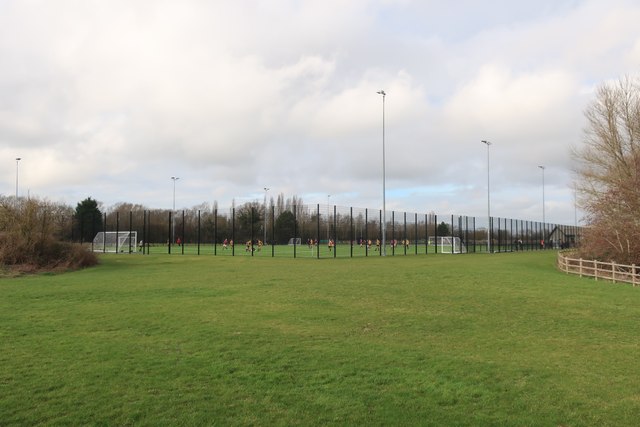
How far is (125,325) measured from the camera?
9.26 meters

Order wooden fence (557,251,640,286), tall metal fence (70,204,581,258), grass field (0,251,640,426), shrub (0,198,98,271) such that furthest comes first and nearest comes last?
1. tall metal fence (70,204,581,258)
2. shrub (0,198,98,271)
3. wooden fence (557,251,640,286)
4. grass field (0,251,640,426)

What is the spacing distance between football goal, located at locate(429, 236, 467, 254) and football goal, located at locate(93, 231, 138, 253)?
29.6m

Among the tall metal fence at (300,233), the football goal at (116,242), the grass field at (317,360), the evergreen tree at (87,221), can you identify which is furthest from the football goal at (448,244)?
the grass field at (317,360)

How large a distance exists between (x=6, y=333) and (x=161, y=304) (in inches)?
150

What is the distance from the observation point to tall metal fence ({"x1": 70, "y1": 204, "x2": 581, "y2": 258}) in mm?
43216

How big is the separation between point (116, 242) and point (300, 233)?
1779cm

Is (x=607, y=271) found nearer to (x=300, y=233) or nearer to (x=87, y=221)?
(x=300, y=233)

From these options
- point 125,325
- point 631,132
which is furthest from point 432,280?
point 631,132

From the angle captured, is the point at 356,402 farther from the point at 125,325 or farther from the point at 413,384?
the point at 125,325

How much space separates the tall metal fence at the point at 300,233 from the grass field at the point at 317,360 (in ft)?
86.7

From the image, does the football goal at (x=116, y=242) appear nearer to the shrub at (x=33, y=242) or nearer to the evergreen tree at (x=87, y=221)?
the evergreen tree at (x=87, y=221)

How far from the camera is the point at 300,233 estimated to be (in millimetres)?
51094

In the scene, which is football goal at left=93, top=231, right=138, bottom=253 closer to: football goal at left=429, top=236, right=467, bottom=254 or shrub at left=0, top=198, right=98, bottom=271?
shrub at left=0, top=198, right=98, bottom=271

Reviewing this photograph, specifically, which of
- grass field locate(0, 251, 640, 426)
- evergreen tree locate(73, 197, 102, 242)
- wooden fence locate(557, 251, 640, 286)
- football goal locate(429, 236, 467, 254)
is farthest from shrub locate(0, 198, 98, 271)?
football goal locate(429, 236, 467, 254)
